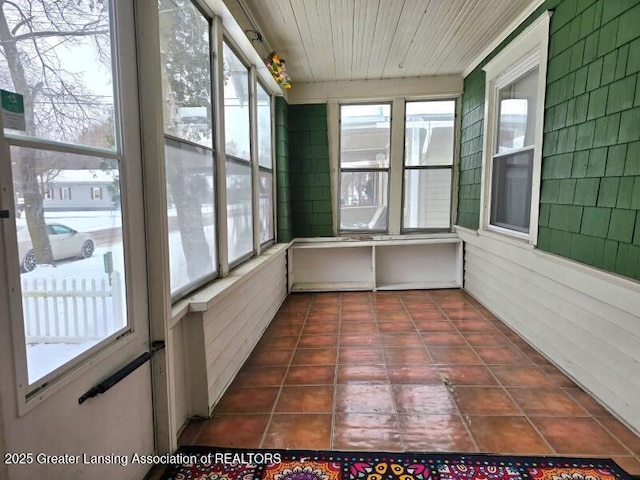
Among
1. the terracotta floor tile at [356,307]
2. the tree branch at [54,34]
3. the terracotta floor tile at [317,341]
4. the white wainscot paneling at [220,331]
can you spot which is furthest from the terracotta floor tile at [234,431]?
the terracotta floor tile at [356,307]

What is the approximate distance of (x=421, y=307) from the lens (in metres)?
4.16

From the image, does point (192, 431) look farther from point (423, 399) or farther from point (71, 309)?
point (423, 399)

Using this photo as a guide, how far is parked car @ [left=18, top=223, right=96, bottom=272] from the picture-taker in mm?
1035

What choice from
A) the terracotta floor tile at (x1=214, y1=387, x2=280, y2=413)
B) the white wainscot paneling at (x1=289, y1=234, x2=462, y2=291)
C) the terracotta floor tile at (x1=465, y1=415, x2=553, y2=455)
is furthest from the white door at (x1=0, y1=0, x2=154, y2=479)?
the white wainscot paneling at (x1=289, y1=234, x2=462, y2=291)

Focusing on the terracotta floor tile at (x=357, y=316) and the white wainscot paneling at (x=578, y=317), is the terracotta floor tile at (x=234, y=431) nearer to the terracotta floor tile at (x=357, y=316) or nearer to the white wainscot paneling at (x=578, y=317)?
the terracotta floor tile at (x=357, y=316)

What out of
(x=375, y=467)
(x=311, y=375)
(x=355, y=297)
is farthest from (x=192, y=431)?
(x=355, y=297)

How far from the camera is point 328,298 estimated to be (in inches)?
183

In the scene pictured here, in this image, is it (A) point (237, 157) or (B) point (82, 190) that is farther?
(A) point (237, 157)

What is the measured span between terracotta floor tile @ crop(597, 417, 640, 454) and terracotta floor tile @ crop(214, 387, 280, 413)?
73.6 inches

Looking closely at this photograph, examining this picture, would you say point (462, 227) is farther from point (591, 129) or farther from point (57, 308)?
point (57, 308)

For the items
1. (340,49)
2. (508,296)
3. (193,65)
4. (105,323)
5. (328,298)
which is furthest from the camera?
(328,298)

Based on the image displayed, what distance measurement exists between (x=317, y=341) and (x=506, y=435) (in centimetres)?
166

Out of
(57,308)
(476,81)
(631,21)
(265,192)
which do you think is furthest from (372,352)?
(476,81)

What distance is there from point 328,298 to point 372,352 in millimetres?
1683
